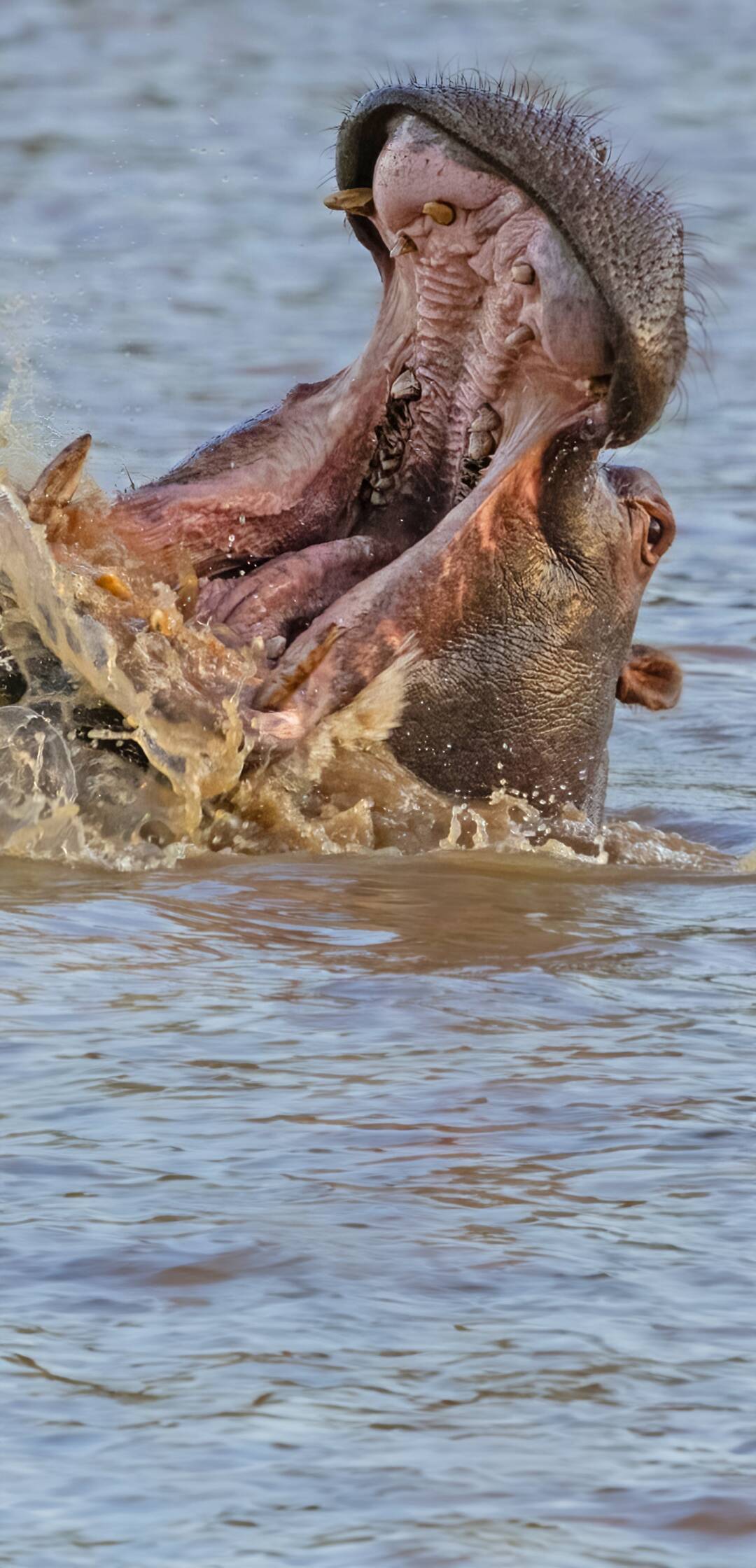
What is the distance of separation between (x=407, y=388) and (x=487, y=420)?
17cm

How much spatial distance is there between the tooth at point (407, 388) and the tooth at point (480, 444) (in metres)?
0.13

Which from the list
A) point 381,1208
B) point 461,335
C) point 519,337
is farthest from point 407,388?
point 381,1208

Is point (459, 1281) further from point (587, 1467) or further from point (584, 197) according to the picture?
point (584, 197)

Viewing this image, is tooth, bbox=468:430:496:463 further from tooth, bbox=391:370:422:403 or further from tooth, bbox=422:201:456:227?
tooth, bbox=422:201:456:227

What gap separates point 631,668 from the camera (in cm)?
441

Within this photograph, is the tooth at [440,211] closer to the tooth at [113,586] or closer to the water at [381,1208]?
the water at [381,1208]

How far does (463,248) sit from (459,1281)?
205 centimetres

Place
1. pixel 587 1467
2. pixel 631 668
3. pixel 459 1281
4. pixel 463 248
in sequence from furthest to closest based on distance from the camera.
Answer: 1. pixel 631 668
2. pixel 463 248
3. pixel 459 1281
4. pixel 587 1467

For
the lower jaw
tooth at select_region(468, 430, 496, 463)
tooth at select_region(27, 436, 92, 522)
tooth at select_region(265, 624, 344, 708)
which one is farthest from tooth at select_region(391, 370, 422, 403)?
tooth at select_region(27, 436, 92, 522)

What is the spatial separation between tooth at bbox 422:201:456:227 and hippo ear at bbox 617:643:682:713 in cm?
102

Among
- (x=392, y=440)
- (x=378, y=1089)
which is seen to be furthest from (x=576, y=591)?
(x=378, y=1089)

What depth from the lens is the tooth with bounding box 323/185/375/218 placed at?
383 centimetres

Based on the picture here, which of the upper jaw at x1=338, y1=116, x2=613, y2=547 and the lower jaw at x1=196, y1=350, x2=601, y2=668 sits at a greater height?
the upper jaw at x1=338, y1=116, x2=613, y2=547

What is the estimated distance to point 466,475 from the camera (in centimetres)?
391
